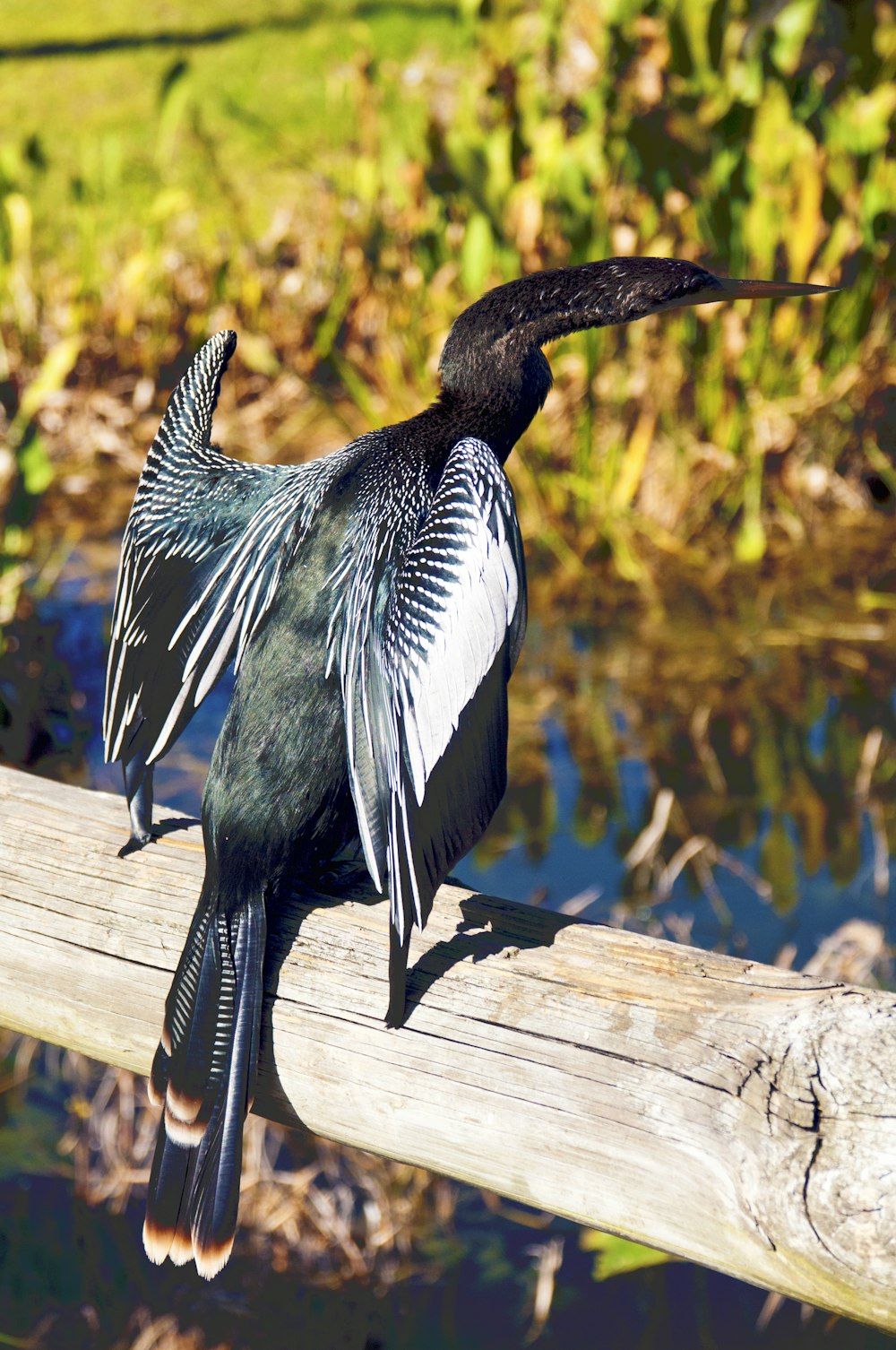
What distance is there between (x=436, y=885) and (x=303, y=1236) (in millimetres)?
1273

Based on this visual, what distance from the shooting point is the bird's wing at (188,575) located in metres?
1.80

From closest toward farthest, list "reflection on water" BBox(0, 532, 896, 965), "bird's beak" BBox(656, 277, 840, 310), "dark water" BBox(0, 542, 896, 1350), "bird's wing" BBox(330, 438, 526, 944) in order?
"bird's wing" BBox(330, 438, 526, 944)
"bird's beak" BBox(656, 277, 840, 310)
"dark water" BBox(0, 542, 896, 1350)
"reflection on water" BBox(0, 532, 896, 965)

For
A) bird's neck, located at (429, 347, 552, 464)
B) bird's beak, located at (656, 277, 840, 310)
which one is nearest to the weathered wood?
bird's neck, located at (429, 347, 552, 464)

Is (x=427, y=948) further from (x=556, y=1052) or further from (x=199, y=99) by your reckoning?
(x=199, y=99)

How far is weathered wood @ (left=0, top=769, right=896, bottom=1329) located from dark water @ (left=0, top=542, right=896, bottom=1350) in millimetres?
1052

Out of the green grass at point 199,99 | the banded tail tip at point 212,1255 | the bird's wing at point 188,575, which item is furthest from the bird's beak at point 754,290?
the green grass at point 199,99

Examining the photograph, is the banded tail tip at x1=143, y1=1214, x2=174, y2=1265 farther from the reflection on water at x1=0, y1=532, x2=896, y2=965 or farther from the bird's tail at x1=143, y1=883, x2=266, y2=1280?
the reflection on water at x1=0, y1=532, x2=896, y2=965

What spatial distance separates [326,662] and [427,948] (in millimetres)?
373

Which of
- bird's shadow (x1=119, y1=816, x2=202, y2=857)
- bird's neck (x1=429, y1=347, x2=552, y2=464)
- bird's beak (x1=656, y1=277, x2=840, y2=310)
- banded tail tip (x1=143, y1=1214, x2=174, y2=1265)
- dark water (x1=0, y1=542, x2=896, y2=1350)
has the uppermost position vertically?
bird's beak (x1=656, y1=277, x2=840, y2=310)

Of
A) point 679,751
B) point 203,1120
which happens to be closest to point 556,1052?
point 203,1120

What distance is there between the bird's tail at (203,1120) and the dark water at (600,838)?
3.40 ft

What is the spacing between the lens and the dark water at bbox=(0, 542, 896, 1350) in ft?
7.89

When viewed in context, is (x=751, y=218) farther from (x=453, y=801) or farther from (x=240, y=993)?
(x=240, y=993)

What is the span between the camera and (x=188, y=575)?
1.88 m
